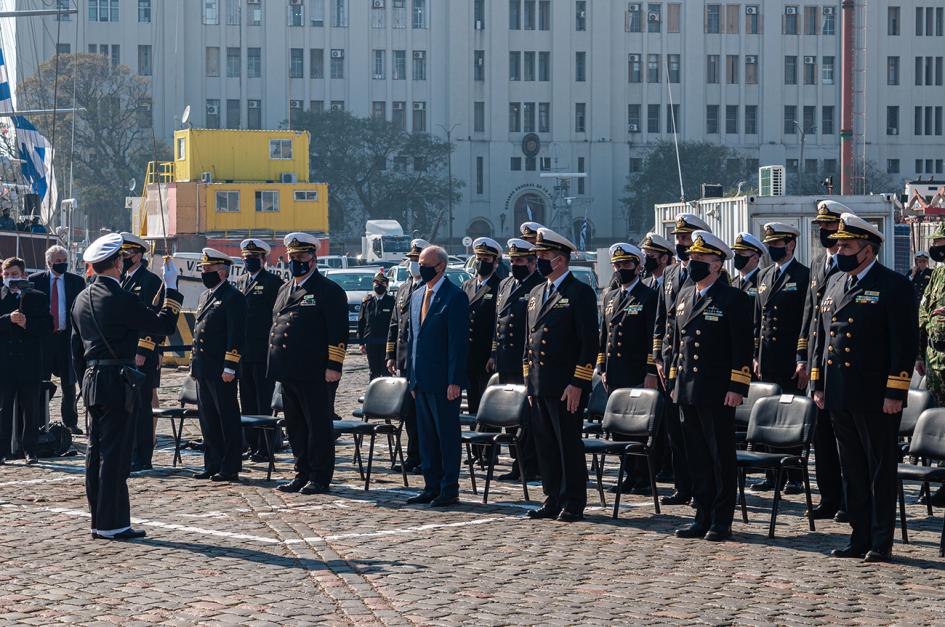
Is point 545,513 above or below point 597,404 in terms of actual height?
below

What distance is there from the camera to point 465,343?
1166 centimetres

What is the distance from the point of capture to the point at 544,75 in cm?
9175

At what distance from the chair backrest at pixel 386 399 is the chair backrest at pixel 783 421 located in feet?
10.5

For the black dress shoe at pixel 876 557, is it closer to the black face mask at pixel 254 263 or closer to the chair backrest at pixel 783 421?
the chair backrest at pixel 783 421

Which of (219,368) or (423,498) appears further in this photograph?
(219,368)

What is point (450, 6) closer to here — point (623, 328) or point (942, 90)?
point (942, 90)

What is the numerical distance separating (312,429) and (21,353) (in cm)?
350

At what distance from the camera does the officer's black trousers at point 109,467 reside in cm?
1010

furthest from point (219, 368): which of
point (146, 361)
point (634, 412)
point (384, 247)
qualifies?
point (384, 247)

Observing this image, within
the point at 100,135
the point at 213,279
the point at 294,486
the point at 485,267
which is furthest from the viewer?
the point at 100,135

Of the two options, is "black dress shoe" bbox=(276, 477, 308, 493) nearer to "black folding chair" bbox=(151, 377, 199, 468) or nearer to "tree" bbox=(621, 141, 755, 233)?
"black folding chair" bbox=(151, 377, 199, 468)

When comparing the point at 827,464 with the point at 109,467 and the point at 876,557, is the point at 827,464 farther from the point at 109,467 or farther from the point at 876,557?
the point at 109,467

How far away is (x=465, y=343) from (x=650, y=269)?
221 centimetres

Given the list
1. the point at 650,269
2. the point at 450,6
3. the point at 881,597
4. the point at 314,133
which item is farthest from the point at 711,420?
the point at 450,6
